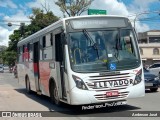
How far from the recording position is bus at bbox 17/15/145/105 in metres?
11.5

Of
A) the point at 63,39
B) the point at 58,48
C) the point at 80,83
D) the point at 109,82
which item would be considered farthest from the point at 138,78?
the point at 58,48

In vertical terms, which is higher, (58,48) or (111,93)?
(58,48)

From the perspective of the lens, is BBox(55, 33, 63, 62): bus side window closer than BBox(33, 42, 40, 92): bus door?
Yes

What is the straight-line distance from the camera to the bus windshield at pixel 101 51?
1165cm

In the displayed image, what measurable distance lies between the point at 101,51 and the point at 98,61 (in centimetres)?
35

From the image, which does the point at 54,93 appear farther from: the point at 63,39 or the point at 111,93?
the point at 111,93

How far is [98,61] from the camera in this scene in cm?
1168

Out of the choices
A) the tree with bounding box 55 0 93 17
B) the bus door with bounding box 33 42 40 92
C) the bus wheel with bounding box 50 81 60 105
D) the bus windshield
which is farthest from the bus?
the tree with bounding box 55 0 93 17

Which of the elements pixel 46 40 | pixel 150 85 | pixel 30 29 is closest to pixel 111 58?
pixel 46 40

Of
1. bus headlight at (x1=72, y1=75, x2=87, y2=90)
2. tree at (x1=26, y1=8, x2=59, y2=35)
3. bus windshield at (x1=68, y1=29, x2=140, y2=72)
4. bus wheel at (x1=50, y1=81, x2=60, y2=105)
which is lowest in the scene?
bus wheel at (x1=50, y1=81, x2=60, y2=105)

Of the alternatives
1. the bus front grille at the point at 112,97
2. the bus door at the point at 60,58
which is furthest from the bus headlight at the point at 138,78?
the bus door at the point at 60,58

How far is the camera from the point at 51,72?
14.1 meters

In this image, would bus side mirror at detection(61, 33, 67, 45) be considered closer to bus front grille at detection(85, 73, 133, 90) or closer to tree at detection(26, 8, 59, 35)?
bus front grille at detection(85, 73, 133, 90)

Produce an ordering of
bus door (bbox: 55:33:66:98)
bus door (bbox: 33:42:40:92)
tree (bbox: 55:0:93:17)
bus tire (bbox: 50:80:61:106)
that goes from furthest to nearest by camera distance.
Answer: tree (bbox: 55:0:93:17) → bus door (bbox: 33:42:40:92) → bus tire (bbox: 50:80:61:106) → bus door (bbox: 55:33:66:98)
